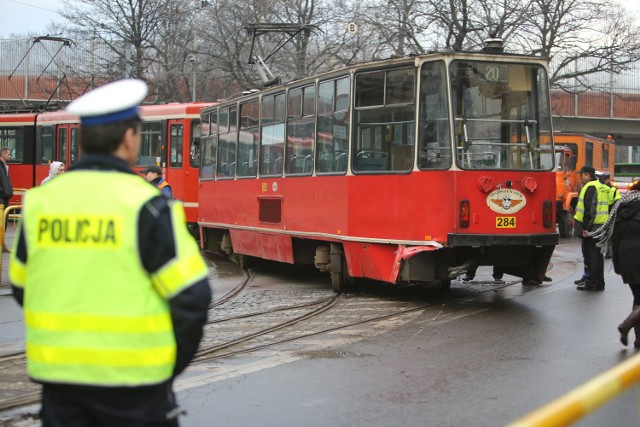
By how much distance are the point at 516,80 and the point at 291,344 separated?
4795 millimetres

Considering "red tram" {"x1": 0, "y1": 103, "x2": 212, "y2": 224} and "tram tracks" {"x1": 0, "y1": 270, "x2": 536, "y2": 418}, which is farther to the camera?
"red tram" {"x1": 0, "y1": 103, "x2": 212, "y2": 224}

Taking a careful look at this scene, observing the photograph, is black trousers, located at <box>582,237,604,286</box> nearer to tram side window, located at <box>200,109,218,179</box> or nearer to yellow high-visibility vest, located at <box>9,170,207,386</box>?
tram side window, located at <box>200,109,218,179</box>

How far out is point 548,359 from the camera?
779 centimetres

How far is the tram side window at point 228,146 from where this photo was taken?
16141 millimetres

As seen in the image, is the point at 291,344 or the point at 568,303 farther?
the point at 568,303

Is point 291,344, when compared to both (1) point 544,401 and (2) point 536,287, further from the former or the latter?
(2) point 536,287

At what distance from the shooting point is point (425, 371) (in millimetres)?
7312

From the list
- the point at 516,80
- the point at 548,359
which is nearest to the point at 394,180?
the point at 516,80

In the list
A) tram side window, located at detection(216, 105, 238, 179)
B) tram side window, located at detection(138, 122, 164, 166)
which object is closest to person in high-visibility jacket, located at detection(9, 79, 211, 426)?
tram side window, located at detection(216, 105, 238, 179)

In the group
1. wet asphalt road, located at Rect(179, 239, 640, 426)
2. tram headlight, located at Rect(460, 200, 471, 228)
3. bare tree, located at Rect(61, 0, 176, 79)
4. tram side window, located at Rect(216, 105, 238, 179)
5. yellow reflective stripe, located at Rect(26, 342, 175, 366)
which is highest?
bare tree, located at Rect(61, 0, 176, 79)

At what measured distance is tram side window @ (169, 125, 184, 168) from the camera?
20.9m

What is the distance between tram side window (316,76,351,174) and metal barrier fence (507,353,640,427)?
8.80m

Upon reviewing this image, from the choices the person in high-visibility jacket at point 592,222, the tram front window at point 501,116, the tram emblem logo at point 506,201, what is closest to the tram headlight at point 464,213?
the tram emblem logo at point 506,201

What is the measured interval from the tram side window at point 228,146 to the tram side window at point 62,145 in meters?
10.00
